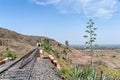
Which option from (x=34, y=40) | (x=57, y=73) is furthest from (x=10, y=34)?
(x=57, y=73)

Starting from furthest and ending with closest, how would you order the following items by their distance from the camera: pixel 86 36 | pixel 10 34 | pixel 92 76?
pixel 10 34 < pixel 86 36 < pixel 92 76

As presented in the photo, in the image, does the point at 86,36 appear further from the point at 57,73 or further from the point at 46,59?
the point at 57,73

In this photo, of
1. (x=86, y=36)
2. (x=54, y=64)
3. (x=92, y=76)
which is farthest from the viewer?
(x=86, y=36)

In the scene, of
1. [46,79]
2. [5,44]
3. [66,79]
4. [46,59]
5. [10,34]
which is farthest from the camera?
[10,34]

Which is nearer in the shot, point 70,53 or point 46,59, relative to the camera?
point 46,59

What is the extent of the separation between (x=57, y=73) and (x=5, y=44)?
39646 mm

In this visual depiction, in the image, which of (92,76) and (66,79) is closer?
(92,76)

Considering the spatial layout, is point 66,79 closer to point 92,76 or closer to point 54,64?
point 54,64

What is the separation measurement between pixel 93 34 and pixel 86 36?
2.52ft

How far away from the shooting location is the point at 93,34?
3023 centimetres

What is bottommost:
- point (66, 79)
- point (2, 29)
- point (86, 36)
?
point (66, 79)

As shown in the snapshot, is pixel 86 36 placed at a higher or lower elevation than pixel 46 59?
higher

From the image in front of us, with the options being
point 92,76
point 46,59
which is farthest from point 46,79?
point 46,59

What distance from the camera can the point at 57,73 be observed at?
52.3 ft
